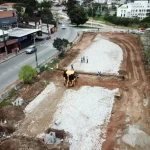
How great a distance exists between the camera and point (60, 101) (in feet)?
88.2

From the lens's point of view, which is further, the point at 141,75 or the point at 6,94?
the point at 141,75

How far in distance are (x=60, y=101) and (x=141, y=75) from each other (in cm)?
1388

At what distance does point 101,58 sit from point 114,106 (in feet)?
59.5

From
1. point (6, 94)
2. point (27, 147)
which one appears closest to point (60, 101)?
point (6, 94)

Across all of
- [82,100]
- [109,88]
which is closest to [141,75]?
[109,88]

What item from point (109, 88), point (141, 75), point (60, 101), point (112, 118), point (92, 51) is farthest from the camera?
point (92, 51)

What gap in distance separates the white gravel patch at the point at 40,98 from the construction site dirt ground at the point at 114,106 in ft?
1.64

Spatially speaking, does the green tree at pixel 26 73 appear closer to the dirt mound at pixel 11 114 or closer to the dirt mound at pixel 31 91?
the dirt mound at pixel 31 91

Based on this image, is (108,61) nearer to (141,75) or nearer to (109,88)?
(141,75)

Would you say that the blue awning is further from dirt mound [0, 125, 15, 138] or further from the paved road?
dirt mound [0, 125, 15, 138]

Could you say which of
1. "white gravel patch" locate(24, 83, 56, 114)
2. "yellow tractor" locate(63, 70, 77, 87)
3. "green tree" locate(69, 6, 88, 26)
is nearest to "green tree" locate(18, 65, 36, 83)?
"white gravel patch" locate(24, 83, 56, 114)

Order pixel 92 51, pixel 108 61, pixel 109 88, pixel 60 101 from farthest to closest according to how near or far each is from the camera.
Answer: pixel 92 51
pixel 108 61
pixel 109 88
pixel 60 101

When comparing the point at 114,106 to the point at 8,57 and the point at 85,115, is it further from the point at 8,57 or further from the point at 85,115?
the point at 8,57

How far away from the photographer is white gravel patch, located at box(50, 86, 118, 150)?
65.7 ft
